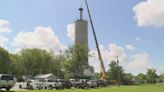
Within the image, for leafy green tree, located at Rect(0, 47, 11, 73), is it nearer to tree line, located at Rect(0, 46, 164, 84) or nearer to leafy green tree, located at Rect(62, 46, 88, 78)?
tree line, located at Rect(0, 46, 164, 84)

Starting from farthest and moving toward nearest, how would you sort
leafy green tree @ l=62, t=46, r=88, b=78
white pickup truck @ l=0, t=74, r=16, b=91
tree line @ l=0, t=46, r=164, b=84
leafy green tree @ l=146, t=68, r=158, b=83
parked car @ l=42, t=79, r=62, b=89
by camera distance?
leafy green tree @ l=146, t=68, r=158, b=83 → tree line @ l=0, t=46, r=164, b=84 → leafy green tree @ l=62, t=46, r=88, b=78 → parked car @ l=42, t=79, r=62, b=89 → white pickup truck @ l=0, t=74, r=16, b=91

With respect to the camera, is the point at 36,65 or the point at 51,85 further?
the point at 36,65

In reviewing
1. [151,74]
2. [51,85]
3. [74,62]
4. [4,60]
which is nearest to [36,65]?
[4,60]

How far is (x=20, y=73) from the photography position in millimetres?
147375

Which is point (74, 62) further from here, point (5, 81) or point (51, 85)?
point (5, 81)

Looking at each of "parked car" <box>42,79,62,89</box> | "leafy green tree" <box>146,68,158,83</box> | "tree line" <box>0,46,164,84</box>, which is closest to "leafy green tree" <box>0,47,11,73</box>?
"tree line" <box>0,46,164,84</box>

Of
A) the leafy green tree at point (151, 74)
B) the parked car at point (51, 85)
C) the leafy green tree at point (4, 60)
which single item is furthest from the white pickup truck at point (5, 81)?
the leafy green tree at point (151, 74)

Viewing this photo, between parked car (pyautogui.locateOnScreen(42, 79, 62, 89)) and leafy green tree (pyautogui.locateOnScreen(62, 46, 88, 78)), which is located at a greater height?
leafy green tree (pyautogui.locateOnScreen(62, 46, 88, 78))

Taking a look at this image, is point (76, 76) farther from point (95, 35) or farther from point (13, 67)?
point (13, 67)

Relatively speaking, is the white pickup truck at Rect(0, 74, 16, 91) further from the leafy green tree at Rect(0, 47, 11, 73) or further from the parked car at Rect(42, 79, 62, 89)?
the leafy green tree at Rect(0, 47, 11, 73)

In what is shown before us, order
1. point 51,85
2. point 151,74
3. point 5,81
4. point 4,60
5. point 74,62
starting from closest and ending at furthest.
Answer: point 5,81, point 51,85, point 74,62, point 4,60, point 151,74

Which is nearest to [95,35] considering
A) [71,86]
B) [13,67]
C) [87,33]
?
[87,33]

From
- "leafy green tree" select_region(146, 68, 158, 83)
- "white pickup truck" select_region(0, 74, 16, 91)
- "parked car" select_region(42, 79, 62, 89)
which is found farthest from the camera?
"leafy green tree" select_region(146, 68, 158, 83)

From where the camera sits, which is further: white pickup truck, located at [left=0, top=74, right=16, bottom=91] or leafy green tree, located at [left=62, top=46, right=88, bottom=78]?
leafy green tree, located at [left=62, top=46, right=88, bottom=78]
